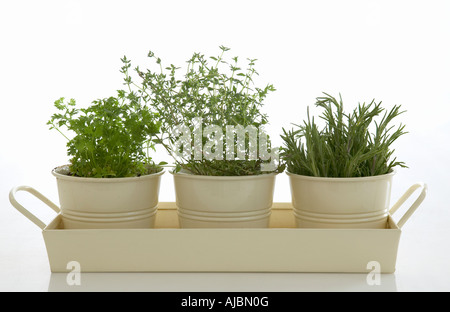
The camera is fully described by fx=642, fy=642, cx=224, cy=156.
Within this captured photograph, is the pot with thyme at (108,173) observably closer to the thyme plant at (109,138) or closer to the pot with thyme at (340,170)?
the thyme plant at (109,138)

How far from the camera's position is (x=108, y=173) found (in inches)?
51.5

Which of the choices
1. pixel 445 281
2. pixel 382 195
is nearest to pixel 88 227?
pixel 382 195

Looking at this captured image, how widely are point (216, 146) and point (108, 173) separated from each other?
9.0 inches

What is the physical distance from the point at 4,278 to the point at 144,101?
1.51 feet

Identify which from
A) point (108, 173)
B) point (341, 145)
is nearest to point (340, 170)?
point (341, 145)

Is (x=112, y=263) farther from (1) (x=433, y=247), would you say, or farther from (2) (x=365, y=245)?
(1) (x=433, y=247)

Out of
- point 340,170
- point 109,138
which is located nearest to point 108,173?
point 109,138

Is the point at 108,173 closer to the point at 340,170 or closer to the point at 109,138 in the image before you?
the point at 109,138

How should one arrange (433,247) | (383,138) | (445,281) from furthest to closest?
(433,247)
(383,138)
(445,281)

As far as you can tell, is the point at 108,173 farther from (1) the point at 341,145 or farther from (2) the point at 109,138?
(1) the point at 341,145

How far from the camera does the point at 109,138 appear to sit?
4.35ft

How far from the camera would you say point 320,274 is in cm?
128

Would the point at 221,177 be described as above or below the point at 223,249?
above

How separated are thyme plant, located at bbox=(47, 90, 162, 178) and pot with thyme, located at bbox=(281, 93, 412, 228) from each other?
12.0 inches
